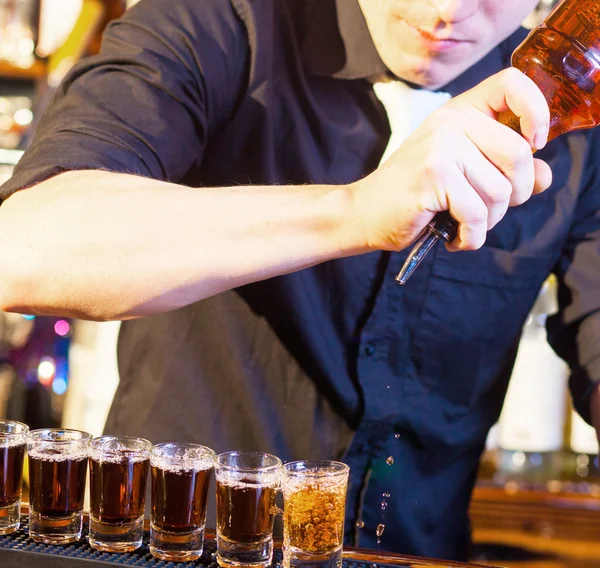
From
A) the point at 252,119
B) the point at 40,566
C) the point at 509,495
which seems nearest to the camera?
the point at 40,566

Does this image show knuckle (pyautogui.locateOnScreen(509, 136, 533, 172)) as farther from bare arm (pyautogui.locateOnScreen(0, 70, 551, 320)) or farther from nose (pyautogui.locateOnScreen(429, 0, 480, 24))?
nose (pyautogui.locateOnScreen(429, 0, 480, 24))

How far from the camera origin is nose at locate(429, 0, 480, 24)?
3.86 ft

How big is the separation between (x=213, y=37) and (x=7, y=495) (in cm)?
73

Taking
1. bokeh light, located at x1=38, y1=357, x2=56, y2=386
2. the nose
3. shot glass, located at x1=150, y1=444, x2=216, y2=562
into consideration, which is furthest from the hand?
bokeh light, located at x1=38, y1=357, x2=56, y2=386

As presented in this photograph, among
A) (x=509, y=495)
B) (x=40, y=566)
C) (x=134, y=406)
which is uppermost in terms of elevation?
(x=134, y=406)

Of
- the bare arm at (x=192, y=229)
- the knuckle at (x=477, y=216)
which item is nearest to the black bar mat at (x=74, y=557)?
the bare arm at (x=192, y=229)

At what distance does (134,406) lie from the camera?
151 centimetres

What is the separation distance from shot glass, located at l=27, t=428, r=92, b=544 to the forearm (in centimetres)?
18

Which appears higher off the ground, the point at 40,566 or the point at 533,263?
the point at 533,263

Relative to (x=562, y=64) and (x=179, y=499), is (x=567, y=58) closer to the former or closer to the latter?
(x=562, y=64)

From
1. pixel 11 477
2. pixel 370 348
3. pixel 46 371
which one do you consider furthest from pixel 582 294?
pixel 46 371

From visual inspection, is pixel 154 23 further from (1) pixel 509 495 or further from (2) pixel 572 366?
(1) pixel 509 495

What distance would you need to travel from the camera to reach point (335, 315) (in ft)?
4.77

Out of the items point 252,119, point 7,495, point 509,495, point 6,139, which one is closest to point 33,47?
point 6,139
